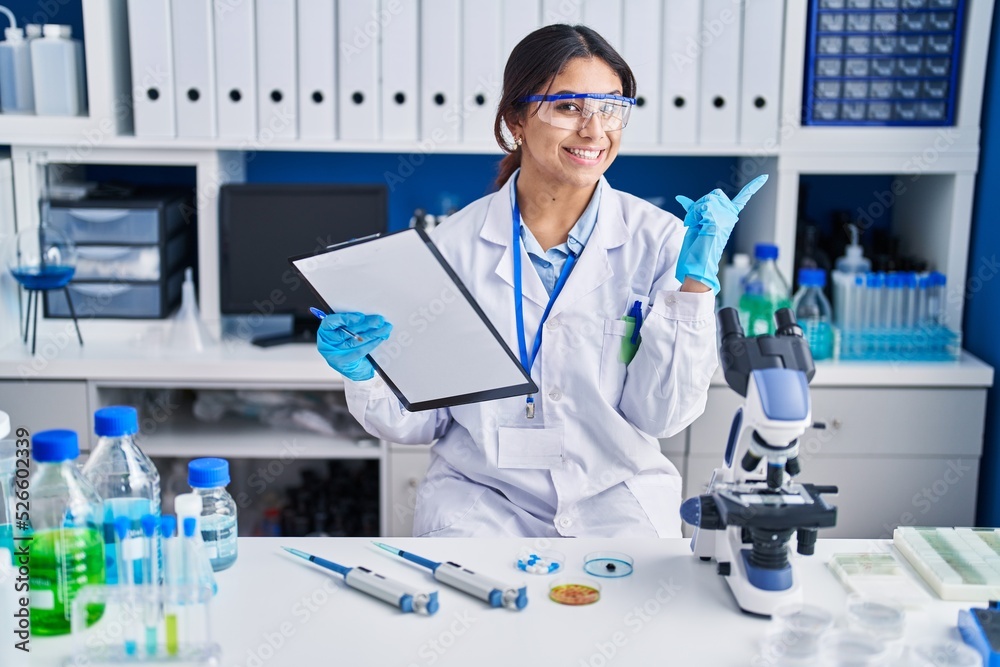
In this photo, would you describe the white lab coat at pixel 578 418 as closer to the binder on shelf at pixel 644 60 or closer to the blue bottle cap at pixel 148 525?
the blue bottle cap at pixel 148 525

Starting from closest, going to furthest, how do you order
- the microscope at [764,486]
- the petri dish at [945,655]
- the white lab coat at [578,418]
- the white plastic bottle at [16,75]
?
the petri dish at [945,655] < the microscope at [764,486] < the white lab coat at [578,418] < the white plastic bottle at [16,75]

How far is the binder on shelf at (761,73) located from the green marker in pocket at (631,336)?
0.95 m

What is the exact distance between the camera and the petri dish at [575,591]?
4.09 ft

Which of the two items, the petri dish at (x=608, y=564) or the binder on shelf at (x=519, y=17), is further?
the binder on shelf at (x=519, y=17)

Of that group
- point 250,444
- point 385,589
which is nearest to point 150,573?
point 385,589

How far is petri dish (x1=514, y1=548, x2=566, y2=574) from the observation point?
1317 millimetres

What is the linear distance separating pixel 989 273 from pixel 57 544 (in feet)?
7.13

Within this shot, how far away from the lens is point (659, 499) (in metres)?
1.75

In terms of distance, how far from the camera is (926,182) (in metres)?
2.71

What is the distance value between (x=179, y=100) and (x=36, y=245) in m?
0.48

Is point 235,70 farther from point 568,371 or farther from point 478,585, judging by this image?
point 478,585

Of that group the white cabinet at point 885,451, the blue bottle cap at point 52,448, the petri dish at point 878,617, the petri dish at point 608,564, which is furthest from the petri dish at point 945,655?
the white cabinet at point 885,451

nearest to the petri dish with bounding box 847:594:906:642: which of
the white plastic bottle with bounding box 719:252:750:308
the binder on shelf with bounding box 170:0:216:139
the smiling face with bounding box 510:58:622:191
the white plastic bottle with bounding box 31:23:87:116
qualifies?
the smiling face with bounding box 510:58:622:191

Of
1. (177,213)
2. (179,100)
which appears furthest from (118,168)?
(179,100)
